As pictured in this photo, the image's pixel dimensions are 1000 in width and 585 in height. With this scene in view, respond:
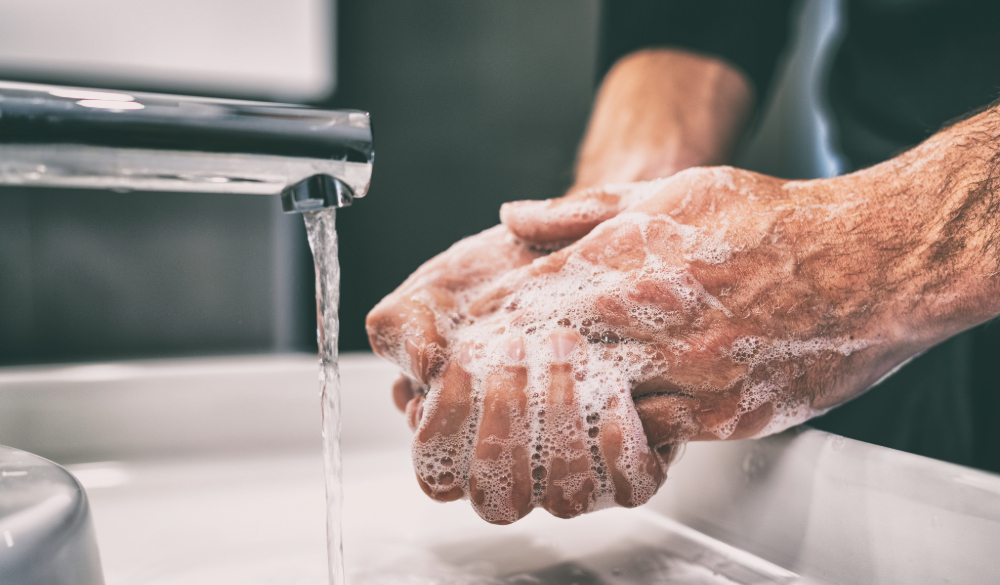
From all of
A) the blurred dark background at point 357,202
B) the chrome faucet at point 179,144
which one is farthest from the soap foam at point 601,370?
the blurred dark background at point 357,202

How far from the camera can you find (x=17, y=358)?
3.60 feet

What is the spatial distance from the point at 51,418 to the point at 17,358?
71 centimetres

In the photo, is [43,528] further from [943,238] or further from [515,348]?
[943,238]

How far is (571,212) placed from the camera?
1.27 feet

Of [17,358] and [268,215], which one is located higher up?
[268,215]

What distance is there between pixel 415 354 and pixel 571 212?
0.42ft

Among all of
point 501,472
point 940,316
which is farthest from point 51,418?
point 940,316

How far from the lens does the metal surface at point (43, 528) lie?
21 centimetres

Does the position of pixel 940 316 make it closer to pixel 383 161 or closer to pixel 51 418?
pixel 51 418

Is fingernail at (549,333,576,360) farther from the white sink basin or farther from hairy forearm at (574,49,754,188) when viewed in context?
hairy forearm at (574,49,754,188)

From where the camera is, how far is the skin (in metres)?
0.33

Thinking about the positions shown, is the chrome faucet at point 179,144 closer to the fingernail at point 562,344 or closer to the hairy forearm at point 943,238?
the fingernail at point 562,344

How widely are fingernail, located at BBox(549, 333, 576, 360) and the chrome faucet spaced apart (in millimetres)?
126

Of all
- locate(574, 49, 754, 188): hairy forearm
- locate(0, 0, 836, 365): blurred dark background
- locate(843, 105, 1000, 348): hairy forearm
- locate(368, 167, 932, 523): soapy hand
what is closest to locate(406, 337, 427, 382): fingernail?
locate(368, 167, 932, 523): soapy hand
